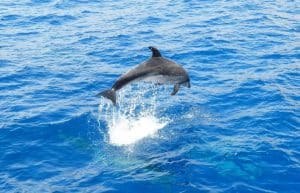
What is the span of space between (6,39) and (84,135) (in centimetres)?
1317

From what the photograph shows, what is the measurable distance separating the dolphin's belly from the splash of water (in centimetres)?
221

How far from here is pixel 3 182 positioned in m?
15.4

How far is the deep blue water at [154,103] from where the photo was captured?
15812 mm

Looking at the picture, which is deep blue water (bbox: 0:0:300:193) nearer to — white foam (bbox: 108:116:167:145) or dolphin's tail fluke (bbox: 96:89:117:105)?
white foam (bbox: 108:116:167:145)

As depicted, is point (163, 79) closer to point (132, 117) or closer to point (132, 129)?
point (132, 129)

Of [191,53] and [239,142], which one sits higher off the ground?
[191,53]

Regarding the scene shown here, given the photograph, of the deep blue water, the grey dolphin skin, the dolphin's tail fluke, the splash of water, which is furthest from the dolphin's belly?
the splash of water

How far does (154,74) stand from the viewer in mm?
17047

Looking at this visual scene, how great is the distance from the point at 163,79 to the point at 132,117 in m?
3.15

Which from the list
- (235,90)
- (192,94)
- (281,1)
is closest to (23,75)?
(192,94)

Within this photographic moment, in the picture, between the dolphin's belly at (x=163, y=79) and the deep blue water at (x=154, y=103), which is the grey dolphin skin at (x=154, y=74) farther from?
the deep blue water at (x=154, y=103)

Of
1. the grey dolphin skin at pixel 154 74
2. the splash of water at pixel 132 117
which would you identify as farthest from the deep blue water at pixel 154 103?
the grey dolphin skin at pixel 154 74

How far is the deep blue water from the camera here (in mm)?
15812

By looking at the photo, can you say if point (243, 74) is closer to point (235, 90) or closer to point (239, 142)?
point (235, 90)
